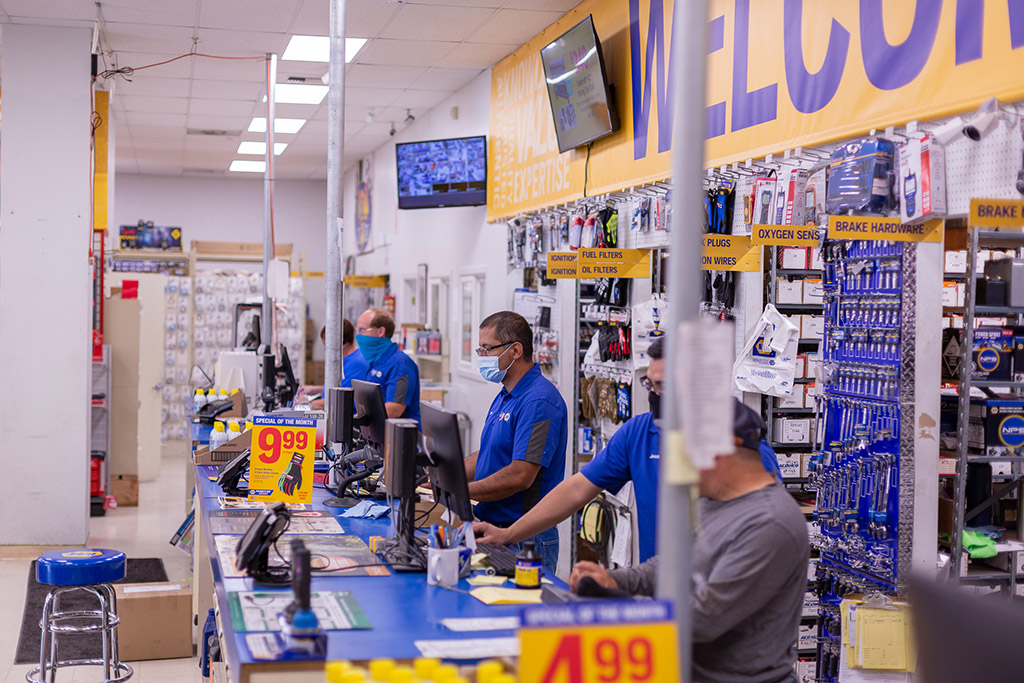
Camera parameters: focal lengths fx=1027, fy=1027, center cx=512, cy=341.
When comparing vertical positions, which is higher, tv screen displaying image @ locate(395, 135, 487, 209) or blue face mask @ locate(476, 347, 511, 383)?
tv screen displaying image @ locate(395, 135, 487, 209)

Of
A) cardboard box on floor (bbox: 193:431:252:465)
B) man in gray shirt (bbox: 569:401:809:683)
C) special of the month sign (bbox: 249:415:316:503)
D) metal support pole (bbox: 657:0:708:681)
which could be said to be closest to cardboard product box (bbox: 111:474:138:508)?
cardboard box on floor (bbox: 193:431:252:465)

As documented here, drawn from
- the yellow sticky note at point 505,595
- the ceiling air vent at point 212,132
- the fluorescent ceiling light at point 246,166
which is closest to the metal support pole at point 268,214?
the ceiling air vent at point 212,132

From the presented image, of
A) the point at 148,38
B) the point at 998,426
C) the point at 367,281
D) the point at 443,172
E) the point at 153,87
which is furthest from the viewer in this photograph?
the point at 367,281

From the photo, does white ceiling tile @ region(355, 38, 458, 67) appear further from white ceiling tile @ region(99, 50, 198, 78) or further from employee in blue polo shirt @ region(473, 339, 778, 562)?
employee in blue polo shirt @ region(473, 339, 778, 562)

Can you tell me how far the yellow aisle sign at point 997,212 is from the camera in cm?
309

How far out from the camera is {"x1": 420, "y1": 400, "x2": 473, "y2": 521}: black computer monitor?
3346 millimetres

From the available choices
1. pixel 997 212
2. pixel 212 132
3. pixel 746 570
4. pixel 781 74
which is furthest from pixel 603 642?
pixel 212 132

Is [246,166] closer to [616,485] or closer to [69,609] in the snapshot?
[69,609]

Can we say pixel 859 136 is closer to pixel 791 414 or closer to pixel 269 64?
pixel 791 414

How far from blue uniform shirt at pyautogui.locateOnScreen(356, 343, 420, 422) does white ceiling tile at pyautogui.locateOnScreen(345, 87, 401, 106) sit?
431cm

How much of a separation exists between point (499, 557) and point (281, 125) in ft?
32.7

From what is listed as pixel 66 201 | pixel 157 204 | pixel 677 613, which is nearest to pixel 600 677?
pixel 677 613

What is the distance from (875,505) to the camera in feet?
14.5

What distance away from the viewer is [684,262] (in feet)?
5.55
